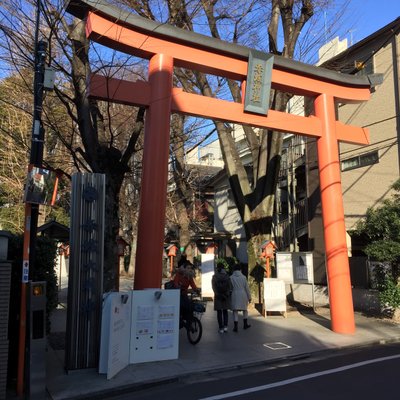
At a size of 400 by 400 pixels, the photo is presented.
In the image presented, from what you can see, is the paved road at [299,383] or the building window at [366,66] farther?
the building window at [366,66]

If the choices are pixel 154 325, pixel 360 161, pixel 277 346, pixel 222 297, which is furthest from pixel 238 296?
pixel 360 161

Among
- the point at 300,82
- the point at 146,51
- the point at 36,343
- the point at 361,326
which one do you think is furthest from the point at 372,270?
the point at 36,343

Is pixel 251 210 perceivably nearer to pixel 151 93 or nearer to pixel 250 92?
pixel 250 92

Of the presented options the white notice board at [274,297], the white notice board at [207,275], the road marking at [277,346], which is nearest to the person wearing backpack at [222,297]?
the road marking at [277,346]

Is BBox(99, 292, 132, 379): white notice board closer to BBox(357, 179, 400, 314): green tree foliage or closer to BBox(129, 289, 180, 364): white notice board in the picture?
BBox(129, 289, 180, 364): white notice board

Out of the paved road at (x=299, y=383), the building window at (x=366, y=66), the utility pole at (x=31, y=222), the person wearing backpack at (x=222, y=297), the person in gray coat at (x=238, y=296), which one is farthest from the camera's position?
the building window at (x=366, y=66)

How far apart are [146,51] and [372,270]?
9.42m

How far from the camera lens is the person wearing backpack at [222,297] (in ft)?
36.5

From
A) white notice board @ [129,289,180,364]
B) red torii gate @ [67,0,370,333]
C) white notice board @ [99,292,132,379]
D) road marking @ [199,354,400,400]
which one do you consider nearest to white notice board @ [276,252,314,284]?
red torii gate @ [67,0,370,333]

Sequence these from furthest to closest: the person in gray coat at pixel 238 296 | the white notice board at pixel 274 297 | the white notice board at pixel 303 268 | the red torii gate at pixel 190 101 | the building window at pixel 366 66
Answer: the building window at pixel 366 66 → the white notice board at pixel 303 268 → the white notice board at pixel 274 297 → the person in gray coat at pixel 238 296 → the red torii gate at pixel 190 101

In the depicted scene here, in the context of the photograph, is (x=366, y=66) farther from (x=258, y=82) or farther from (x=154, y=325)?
(x=154, y=325)

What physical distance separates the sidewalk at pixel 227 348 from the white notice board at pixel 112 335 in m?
0.16

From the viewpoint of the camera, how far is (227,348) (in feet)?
31.1

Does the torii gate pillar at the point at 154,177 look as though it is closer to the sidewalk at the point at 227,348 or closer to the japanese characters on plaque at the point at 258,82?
the sidewalk at the point at 227,348
